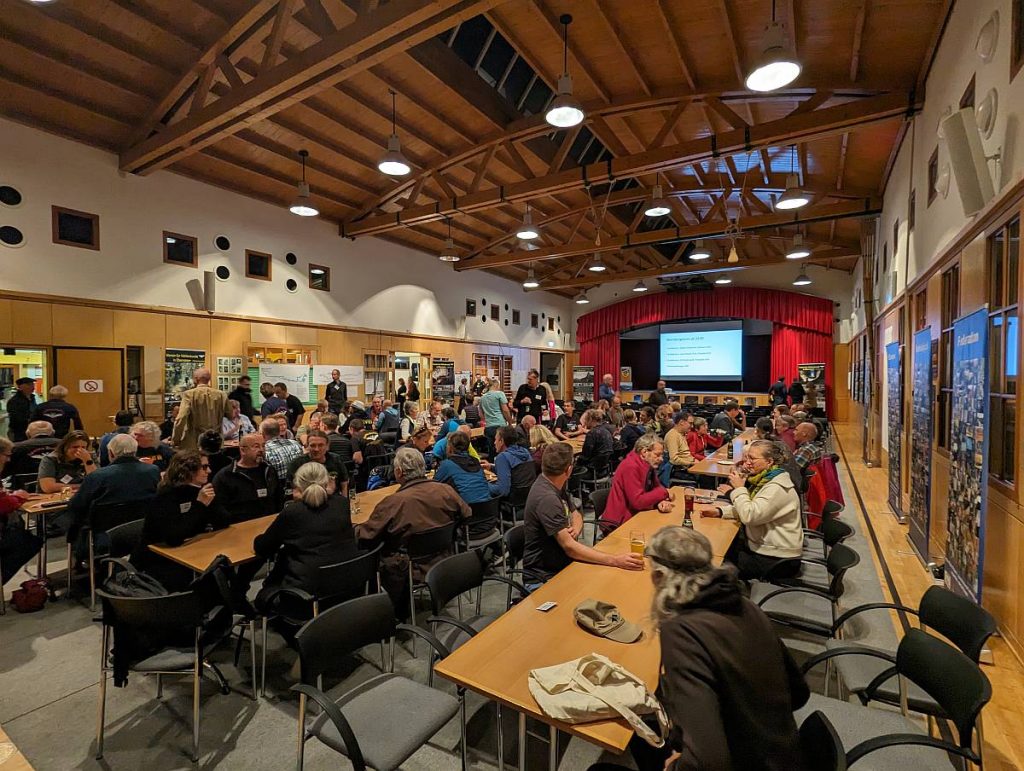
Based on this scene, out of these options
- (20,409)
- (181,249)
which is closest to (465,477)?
(20,409)

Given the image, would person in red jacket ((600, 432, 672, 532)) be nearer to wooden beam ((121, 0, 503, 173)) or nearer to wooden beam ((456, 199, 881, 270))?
wooden beam ((121, 0, 503, 173))

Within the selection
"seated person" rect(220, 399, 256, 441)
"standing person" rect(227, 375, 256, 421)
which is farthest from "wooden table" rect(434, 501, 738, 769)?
"standing person" rect(227, 375, 256, 421)

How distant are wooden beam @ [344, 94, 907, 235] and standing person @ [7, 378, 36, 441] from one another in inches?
238

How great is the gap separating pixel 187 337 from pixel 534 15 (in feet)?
22.2

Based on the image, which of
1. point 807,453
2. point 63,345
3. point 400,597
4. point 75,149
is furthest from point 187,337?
point 807,453

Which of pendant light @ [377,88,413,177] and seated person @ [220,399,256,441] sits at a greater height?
pendant light @ [377,88,413,177]

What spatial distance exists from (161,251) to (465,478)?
661 cm

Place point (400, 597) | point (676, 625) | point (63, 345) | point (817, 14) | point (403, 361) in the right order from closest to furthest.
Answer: point (676, 625) → point (400, 597) → point (817, 14) → point (63, 345) → point (403, 361)

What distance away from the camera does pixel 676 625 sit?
4.55 ft

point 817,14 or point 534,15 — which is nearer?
point 817,14

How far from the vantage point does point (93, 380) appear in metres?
6.88

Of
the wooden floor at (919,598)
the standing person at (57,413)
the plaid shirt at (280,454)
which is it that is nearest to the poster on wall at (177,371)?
the standing person at (57,413)

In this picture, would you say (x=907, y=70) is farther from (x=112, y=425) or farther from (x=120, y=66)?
(x=112, y=425)

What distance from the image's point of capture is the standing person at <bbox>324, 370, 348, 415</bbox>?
9.33m
